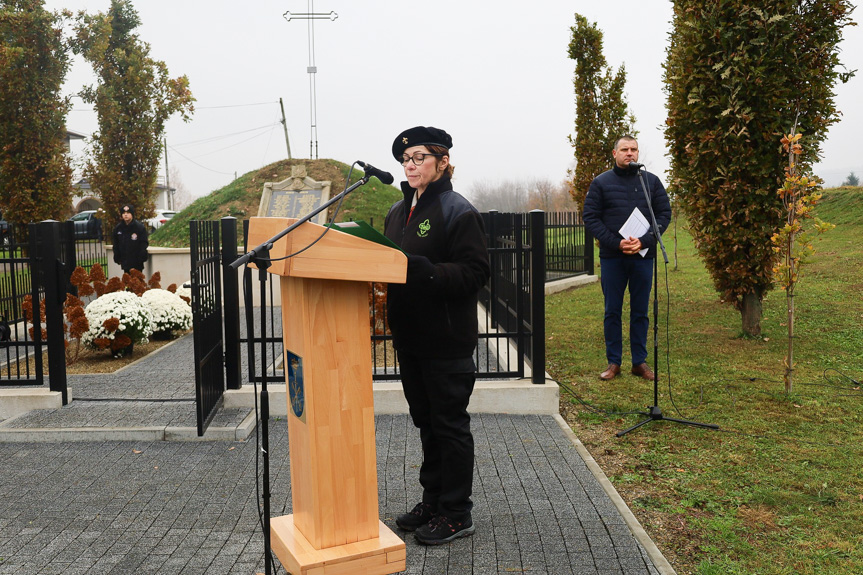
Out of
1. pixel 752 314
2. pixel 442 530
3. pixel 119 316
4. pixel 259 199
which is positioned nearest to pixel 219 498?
pixel 442 530

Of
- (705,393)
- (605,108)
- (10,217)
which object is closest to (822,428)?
(705,393)

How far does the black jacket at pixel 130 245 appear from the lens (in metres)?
14.6

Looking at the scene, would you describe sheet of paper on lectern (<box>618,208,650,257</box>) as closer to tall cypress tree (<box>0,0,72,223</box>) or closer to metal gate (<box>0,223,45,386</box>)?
metal gate (<box>0,223,45,386</box>)

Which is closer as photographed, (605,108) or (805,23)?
(805,23)

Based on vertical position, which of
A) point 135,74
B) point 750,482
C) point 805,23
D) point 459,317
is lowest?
point 750,482

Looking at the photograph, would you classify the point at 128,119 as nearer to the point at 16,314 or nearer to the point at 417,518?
the point at 16,314

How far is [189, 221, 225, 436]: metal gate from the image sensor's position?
5878mm

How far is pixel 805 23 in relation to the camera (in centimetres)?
891

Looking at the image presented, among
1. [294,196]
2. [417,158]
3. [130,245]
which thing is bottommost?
[130,245]

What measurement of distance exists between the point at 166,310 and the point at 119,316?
1602mm

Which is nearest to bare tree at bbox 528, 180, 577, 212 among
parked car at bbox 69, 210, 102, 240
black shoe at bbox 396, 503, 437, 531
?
parked car at bbox 69, 210, 102, 240

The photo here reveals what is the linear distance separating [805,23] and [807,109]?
959 mm

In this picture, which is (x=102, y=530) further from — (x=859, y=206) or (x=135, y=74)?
(x=859, y=206)

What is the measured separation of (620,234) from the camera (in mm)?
7391
